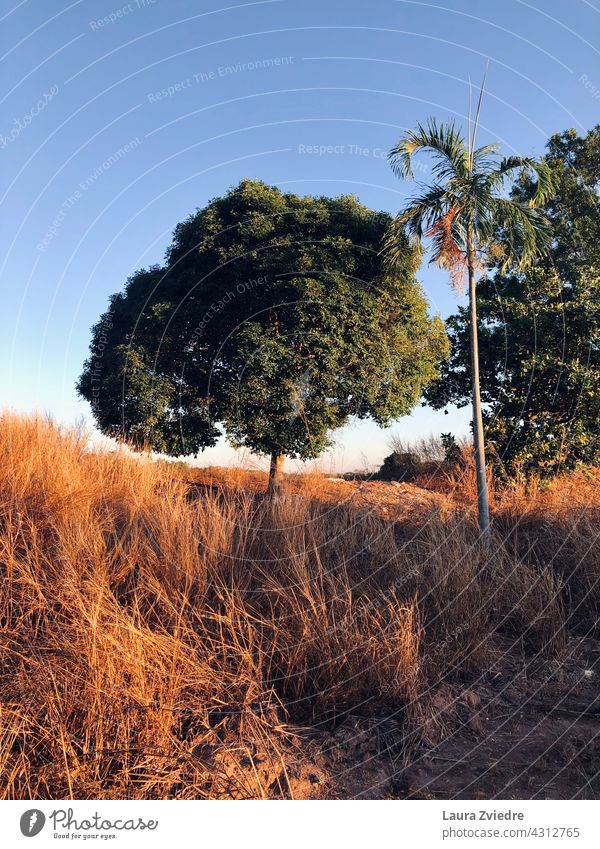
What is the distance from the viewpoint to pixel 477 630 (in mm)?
6055

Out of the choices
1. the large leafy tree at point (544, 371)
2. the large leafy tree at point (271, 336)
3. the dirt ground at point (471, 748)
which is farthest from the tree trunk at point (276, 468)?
the dirt ground at point (471, 748)

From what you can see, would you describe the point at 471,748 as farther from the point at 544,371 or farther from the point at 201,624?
the point at 544,371

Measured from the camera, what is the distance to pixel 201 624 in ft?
Result: 16.6

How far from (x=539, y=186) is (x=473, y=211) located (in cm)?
133

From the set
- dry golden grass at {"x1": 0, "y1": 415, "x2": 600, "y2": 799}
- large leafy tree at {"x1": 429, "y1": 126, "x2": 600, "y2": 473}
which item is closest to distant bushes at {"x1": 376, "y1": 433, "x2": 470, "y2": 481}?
large leafy tree at {"x1": 429, "y1": 126, "x2": 600, "y2": 473}

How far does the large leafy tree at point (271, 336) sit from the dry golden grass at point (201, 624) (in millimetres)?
4293

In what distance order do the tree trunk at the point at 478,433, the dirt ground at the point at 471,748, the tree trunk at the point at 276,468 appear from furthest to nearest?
the tree trunk at the point at 276,468, the tree trunk at the point at 478,433, the dirt ground at the point at 471,748

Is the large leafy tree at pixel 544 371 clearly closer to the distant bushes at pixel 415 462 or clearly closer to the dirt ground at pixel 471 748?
the distant bushes at pixel 415 462

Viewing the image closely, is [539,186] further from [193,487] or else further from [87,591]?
[87,591]

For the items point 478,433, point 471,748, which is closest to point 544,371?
point 478,433

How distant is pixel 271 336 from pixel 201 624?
8.17 metres

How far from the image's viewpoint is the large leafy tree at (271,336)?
1242cm

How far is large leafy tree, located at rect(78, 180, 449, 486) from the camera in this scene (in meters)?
12.4
